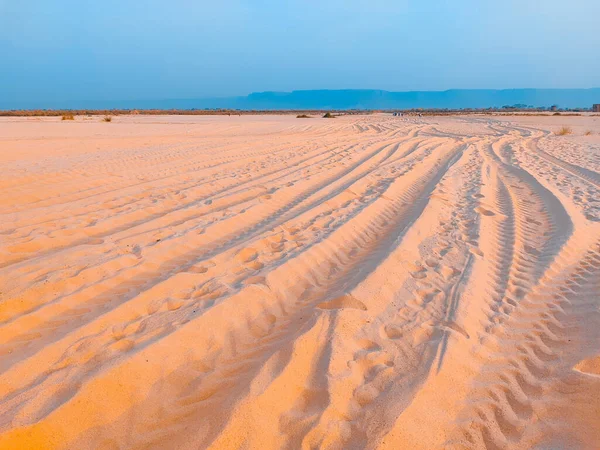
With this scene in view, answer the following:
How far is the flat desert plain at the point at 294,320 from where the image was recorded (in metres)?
1.74

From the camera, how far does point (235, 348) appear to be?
2.22 m

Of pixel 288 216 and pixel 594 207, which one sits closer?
pixel 288 216

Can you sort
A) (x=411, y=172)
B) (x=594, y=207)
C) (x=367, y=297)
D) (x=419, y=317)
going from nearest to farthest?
(x=419, y=317), (x=367, y=297), (x=594, y=207), (x=411, y=172)

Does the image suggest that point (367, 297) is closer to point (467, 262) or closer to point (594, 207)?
point (467, 262)

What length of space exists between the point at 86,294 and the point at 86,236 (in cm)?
Answer: 112

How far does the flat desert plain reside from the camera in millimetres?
1742

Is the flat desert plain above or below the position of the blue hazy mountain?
above

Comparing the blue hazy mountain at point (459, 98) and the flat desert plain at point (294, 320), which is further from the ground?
the flat desert plain at point (294, 320)

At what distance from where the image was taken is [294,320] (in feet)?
8.17

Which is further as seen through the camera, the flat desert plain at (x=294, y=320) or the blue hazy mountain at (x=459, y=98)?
the blue hazy mountain at (x=459, y=98)

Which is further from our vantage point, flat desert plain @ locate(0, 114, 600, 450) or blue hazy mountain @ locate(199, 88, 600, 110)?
blue hazy mountain @ locate(199, 88, 600, 110)

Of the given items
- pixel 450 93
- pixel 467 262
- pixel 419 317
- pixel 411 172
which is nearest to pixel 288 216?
pixel 467 262

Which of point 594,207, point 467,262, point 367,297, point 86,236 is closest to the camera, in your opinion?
point 367,297

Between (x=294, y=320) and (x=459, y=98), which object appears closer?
(x=294, y=320)
